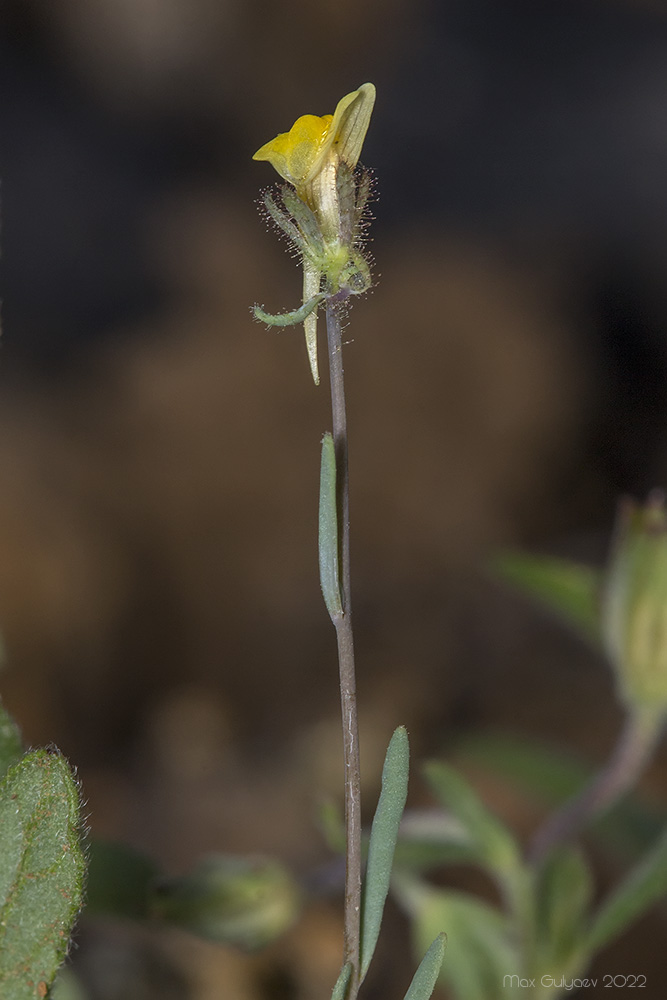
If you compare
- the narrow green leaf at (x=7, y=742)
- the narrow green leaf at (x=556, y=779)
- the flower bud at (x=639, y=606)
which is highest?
the flower bud at (x=639, y=606)

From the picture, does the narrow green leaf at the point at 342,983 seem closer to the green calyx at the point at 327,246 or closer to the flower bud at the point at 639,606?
the green calyx at the point at 327,246

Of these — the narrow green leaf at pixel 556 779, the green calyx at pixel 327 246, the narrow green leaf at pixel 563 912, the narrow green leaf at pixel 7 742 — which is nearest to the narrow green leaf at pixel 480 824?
the narrow green leaf at pixel 563 912

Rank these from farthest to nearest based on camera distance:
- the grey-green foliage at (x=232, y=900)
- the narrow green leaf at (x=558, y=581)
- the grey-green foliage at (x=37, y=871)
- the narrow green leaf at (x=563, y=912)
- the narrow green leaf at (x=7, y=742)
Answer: the narrow green leaf at (x=558, y=581) < the narrow green leaf at (x=563, y=912) < the grey-green foliage at (x=232, y=900) < the narrow green leaf at (x=7, y=742) < the grey-green foliage at (x=37, y=871)

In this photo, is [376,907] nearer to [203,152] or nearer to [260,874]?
[260,874]

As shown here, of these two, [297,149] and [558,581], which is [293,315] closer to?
[297,149]

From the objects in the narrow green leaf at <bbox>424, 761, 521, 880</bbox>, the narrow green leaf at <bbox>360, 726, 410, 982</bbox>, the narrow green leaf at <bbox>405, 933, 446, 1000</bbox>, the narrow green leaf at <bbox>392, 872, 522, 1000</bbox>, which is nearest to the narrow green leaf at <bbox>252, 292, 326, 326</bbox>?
the narrow green leaf at <bbox>360, 726, 410, 982</bbox>

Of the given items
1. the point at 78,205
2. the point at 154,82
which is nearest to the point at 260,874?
the point at 78,205
